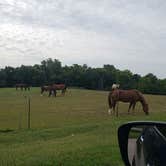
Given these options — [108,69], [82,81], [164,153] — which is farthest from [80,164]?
[108,69]

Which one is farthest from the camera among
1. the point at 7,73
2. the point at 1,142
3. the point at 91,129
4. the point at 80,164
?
the point at 7,73

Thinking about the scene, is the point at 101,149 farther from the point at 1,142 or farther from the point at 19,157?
the point at 1,142

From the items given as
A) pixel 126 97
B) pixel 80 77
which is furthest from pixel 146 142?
pixel 80 77

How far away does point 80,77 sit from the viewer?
355 ft

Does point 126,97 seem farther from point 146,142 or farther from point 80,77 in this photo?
point 80,77

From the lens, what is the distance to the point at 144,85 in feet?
302

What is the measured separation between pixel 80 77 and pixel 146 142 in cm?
10564

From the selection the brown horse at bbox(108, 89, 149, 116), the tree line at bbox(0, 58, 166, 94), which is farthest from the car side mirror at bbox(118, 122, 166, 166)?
the tree line at bbox(0, 58, 166, 94)

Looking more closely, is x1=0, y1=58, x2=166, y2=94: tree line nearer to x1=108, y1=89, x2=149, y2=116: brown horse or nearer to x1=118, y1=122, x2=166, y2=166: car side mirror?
x1=108, y1=89, x2=149, y2=116: brown horse

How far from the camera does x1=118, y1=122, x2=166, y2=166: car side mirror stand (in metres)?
2.12

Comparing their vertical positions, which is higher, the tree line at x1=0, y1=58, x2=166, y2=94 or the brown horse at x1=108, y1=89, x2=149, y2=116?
the tree line at x1=0, y1=58, x2=166, y2=94

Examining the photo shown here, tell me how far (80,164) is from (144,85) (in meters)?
85.2

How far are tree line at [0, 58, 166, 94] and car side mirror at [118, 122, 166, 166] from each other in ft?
294

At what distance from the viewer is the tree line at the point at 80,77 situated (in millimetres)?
96613
